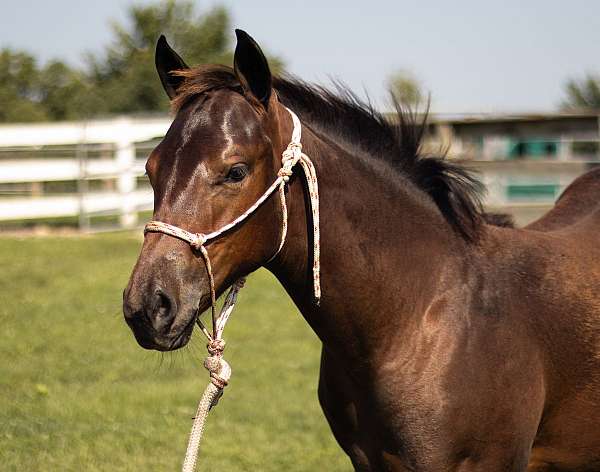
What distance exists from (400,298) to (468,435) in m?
0.53

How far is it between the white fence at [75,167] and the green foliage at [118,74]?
45.9 feet

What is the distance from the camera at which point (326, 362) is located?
137 inches

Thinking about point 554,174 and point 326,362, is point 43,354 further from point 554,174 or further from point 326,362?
point 554,174

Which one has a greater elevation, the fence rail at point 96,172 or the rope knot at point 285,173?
the fence rail at point 96,172

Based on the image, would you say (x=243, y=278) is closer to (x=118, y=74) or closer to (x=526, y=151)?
(x=526, y=151)

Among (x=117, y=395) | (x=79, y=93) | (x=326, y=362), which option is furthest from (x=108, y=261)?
(x=79, y=93)

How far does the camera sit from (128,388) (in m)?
7.07

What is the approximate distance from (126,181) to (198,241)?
45.3 feet

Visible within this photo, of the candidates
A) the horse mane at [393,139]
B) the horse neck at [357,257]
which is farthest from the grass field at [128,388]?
the horse mane at [393,139]

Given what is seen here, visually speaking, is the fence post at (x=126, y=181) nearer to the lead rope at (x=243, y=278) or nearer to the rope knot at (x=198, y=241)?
the lead rope at (x=243, y=278)

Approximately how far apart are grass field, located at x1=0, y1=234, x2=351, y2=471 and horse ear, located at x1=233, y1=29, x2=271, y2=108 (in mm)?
951

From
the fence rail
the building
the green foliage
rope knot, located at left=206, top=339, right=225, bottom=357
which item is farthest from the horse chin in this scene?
the green foliage

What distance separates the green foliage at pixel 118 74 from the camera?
33.0 metres

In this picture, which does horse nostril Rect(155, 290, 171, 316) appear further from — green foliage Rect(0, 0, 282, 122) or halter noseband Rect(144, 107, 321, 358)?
green foliage Rect(0, 0, 282, 122)
